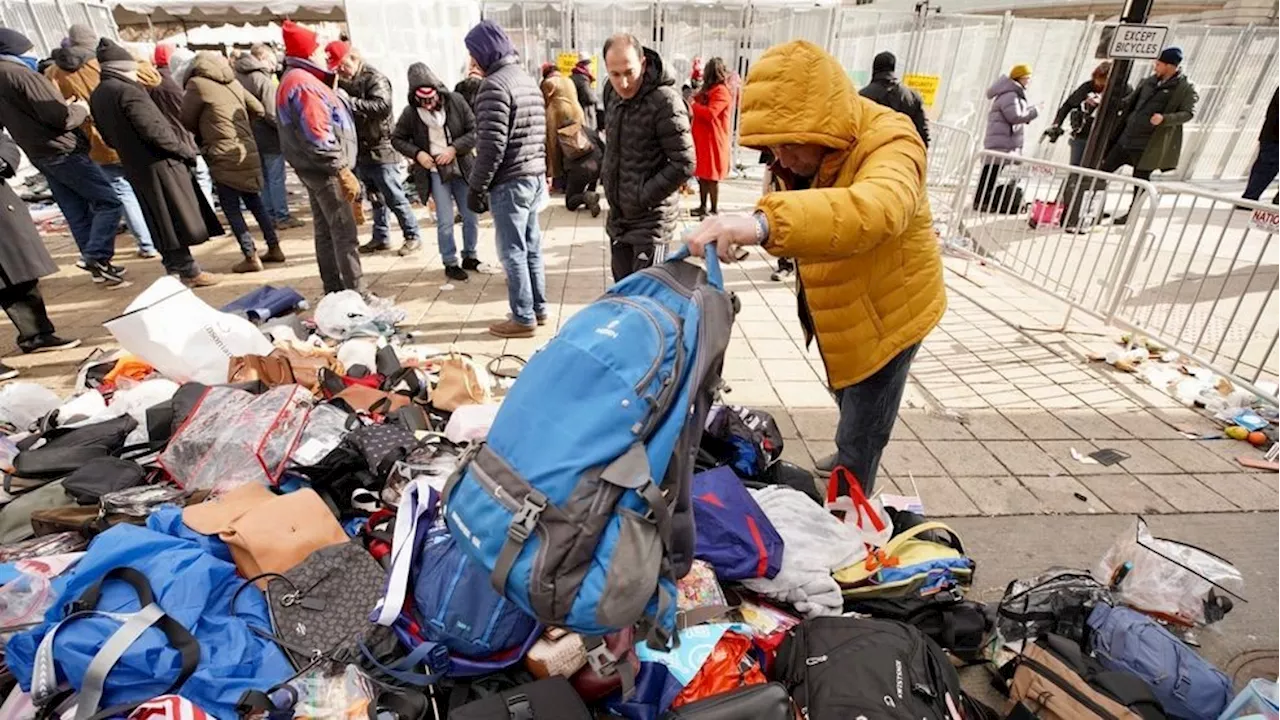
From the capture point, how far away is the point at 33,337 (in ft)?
15.4

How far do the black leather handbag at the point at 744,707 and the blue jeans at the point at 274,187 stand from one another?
321 inches

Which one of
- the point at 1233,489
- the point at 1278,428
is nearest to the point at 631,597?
the point at 1233,489

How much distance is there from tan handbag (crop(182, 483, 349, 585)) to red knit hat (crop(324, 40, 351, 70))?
16.9 feet

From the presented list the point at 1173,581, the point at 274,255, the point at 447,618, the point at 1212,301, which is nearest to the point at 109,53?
the point at 274,255

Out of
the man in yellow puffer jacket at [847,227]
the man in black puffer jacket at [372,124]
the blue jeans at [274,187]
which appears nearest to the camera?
the man in yellow puffer jacket at [847,227]

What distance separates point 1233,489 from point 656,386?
148 inches

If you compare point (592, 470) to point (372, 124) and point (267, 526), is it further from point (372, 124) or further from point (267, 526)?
point (372, 124)

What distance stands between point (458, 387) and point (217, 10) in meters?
13.4

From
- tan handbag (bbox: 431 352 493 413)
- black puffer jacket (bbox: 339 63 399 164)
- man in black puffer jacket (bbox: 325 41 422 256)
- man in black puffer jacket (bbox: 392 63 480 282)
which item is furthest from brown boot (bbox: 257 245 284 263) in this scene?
tan handbag (bbox: 431 352 493 413)

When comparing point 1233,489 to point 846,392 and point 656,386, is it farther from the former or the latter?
point 656,386

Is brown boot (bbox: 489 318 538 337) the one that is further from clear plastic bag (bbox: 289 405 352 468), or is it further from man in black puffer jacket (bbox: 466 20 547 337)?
clear plastic bag (bbox: 289 405 352 468)

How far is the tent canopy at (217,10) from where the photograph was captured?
11711mm

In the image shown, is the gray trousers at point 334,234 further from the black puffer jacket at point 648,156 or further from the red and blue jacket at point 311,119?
the black puffer jacket at point 648,156

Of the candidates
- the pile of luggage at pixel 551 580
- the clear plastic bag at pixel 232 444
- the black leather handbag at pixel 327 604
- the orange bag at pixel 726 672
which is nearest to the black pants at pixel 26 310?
the pile of luggage at pixel 551 580
